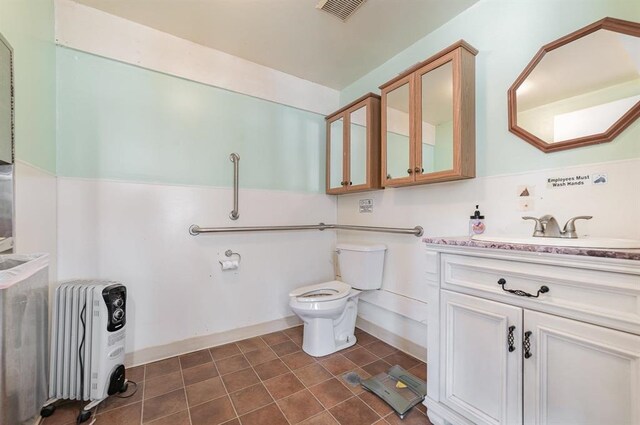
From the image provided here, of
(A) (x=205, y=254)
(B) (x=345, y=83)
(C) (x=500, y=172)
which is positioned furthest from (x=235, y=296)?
(B) (x=345, y=83)

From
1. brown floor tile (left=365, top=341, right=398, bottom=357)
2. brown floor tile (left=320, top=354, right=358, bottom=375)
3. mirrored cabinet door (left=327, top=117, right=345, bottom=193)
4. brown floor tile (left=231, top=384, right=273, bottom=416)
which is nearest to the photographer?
brown floor tile (left=231, top=384, right=273, bottom=416)

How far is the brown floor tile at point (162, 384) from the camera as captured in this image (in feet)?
4.93

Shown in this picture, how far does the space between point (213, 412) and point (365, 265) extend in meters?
1.32

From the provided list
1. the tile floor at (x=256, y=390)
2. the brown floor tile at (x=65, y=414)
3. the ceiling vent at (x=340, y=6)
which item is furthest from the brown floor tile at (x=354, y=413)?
the ceiling vent at (x=340, y=6)

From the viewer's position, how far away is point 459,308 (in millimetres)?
1185

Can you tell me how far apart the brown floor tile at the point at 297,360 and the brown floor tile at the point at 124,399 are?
0.86m

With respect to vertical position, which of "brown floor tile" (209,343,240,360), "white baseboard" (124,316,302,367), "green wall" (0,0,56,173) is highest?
"green wall" (0,0,56,173)

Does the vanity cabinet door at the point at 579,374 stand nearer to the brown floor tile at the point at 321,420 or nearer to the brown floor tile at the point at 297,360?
the brown floor tile at the point at 321,420

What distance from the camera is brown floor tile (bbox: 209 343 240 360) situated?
1893 millimetres

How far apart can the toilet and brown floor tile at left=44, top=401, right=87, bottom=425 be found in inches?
49.0

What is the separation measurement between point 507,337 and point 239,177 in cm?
197

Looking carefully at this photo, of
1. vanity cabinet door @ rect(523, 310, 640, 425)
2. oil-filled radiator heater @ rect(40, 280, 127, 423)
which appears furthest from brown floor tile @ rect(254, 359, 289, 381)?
vanity cabinet door @ rect(523, 310, 640, 425)

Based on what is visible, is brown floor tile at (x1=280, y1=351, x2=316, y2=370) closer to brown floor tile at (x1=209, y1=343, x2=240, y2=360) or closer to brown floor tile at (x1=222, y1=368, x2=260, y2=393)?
brown floor tile at (x1=222, y1=368, x2=260, y2=393)

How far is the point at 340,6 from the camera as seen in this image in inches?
62.8
